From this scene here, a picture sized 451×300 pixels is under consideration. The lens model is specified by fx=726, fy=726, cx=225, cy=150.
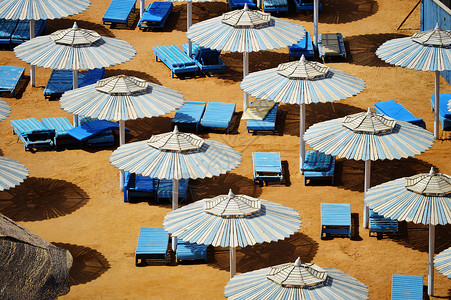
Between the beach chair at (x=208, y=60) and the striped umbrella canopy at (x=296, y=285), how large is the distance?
18521 mm

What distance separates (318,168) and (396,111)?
4.70m

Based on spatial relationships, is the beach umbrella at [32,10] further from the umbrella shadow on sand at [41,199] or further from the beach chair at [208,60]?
the umbrella shadow on sand at [41,199]

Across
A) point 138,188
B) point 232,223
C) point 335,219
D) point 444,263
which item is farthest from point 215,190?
point 444,263

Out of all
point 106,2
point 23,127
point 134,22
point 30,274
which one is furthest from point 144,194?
point 30,274

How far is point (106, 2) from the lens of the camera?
133ft

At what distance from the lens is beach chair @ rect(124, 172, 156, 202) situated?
79.3ft

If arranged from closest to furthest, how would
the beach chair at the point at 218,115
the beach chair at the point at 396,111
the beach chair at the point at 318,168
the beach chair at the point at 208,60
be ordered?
the beach chair at the point at 318,168, the beach chair at the point at 396,111, the beach chair at the point at 218,115, the beach chair at the point at 208,60

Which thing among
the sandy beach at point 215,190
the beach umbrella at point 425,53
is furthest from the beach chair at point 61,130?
the beach umbrella at point 425,53

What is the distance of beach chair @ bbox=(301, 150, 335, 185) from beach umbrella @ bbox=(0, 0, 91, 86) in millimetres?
13887

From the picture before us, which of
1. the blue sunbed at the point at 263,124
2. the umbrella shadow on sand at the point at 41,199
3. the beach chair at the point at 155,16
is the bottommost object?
the umbrella shadow on sand at the point at 41,199

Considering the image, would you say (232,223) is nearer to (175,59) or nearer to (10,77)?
(175,59)

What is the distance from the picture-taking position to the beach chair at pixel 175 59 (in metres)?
33.0

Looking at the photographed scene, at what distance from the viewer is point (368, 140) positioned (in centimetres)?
2220

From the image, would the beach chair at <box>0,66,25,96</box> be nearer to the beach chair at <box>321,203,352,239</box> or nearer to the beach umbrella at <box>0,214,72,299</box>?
Answer: the beach chair at <box>321,203,352,239</box>
